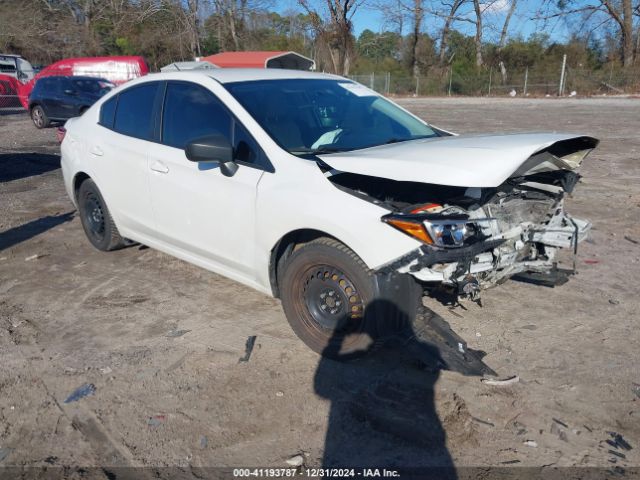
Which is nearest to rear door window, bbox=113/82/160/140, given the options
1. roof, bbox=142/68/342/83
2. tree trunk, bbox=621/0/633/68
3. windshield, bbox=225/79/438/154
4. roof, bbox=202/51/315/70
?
roof, bbox=142/68/342/83

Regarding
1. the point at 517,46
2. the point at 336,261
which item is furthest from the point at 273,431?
the point at 517,46

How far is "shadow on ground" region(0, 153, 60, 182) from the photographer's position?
1027 cm

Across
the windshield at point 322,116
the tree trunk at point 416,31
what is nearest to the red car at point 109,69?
the windshield at point 322,116

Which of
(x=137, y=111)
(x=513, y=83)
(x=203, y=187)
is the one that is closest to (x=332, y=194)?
(x=203, y=187)

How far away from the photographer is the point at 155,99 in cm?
474

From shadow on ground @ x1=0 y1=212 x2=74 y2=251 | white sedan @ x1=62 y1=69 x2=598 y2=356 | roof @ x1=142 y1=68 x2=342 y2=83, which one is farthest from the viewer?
shadow on ground @ x1=0 y1=212 x2=74 y2=251

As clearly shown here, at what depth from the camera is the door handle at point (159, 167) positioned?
175 inches

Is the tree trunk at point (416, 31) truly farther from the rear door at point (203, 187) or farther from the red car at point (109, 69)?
the rear door at point (203, 187)

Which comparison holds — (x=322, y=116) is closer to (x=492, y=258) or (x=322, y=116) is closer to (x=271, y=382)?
(x=492, y=258)

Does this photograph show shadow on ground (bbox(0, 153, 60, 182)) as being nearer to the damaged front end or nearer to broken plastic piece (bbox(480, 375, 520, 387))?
the damaged front end

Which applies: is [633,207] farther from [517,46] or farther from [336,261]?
[517,46]

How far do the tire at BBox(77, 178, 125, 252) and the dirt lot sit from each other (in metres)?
0.29

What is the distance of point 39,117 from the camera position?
1800 cm

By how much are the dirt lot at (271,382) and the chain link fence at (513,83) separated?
36.3 m
